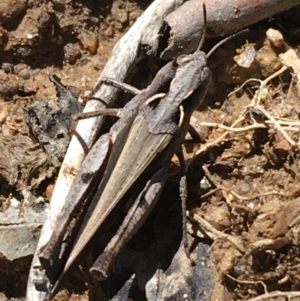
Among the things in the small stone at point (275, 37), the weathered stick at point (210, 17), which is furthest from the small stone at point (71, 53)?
the small stone at point (275, 37)

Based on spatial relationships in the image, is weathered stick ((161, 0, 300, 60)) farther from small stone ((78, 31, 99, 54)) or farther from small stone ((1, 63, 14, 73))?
small stone ((1, 63, 14, 73))

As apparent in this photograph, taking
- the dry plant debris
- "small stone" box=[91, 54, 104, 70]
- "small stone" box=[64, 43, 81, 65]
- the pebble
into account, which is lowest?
the dry plant debris

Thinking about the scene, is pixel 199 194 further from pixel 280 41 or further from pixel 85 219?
pixel 280 41

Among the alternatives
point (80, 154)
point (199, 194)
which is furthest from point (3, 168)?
point (199, 194)

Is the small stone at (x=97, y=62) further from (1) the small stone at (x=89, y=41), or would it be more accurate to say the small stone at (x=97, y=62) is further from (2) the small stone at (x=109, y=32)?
(2) the small stone at (x=109, y=32)

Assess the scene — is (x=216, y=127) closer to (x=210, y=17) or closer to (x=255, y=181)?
(x=255, y=181)

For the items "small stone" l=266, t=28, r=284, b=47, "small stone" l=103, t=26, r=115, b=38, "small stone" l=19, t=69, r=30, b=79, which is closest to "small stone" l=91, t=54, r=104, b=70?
"small stone" l=103, t=26, r=115, b=38
